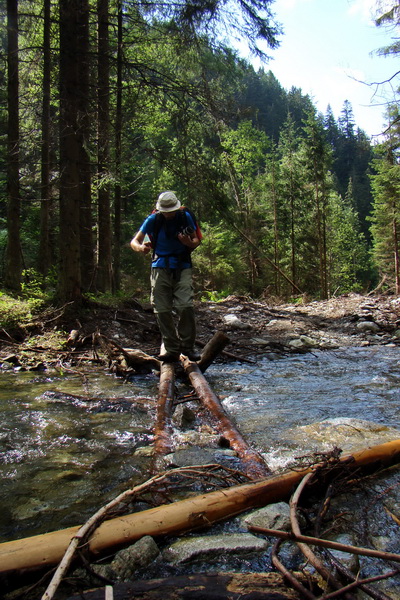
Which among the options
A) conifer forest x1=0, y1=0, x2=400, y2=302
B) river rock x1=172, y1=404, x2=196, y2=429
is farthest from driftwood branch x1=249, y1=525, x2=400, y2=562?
conifer forest x1=0, y1=0, x2=400, y2=302

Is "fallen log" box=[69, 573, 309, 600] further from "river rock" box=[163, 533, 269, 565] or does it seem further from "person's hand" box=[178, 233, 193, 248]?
"person's hand" box=[178, 233, 193, 248]

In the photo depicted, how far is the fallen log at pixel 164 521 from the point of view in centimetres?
170

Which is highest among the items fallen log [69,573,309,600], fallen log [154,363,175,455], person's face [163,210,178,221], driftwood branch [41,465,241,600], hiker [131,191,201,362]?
person's face [163,210,178,221]

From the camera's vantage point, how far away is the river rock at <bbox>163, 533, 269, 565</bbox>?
6.31ft

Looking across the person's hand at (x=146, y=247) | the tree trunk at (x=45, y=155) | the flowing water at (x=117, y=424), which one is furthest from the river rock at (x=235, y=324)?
the tree trunk at (x=45, y=155)

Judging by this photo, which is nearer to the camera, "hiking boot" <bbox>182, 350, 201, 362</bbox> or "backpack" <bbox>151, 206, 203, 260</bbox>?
"backpack" <bbox>151, 206, 203, 260</bbox>

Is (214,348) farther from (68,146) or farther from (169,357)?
(68,146)

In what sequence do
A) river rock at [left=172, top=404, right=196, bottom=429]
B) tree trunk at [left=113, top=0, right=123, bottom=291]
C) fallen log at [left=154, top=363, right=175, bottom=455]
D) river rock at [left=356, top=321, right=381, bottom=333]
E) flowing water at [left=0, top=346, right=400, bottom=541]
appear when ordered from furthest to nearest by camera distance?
river rock at [left=356, top=321, right=381, bottom=333] → tree trunk at [left=113, top=0, right=123, bottom=291] → river rock at [left=172, top=404, right=196, bottom=429] → fallen log at [left=154, top=363, right=175, bottom=455] → flowing water at [left=0, top=346, right=400, bottom=541]

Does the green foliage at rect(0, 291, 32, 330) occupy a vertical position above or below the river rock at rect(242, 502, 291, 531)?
above

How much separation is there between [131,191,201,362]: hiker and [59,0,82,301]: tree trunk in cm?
297

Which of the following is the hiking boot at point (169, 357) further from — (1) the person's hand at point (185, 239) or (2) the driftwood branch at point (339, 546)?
(2) the driftwood branch at point (339, 546)

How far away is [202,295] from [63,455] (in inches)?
935

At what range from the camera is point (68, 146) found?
26.5 feet

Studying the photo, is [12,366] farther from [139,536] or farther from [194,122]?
[194,122]
